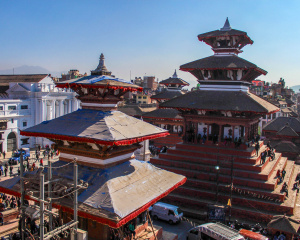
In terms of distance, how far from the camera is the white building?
3759 centimetres

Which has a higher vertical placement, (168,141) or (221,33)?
(221,33)

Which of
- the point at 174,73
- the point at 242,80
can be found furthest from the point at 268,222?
the point at 174,73

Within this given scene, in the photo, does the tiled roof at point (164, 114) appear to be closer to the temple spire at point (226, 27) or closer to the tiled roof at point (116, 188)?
the temple spire at point (226, 27)

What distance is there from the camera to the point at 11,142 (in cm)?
3847

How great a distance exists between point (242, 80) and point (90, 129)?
15275 mm

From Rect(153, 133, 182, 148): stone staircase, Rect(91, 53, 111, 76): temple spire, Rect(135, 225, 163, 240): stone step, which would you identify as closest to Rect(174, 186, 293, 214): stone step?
Rect(135, 225, 163, 240): stone step

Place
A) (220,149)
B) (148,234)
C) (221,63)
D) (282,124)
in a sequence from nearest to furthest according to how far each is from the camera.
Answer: (148,234) → (220,149) → (221,63) → (282,124)

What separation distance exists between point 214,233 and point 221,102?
9607mm

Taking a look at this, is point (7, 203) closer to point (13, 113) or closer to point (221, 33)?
point (221, 33)

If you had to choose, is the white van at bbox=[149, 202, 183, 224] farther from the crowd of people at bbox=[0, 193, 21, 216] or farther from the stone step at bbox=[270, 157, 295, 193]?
the crowd of people at bbox=[0, 193, 21, 216]

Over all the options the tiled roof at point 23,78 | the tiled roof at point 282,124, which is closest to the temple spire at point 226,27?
the tiled roof at point 282,124

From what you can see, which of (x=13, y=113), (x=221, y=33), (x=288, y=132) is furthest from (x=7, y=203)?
(x=288, y=132)

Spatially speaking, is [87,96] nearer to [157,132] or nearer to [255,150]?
[157,132]

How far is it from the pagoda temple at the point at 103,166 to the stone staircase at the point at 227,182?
8011 mm
